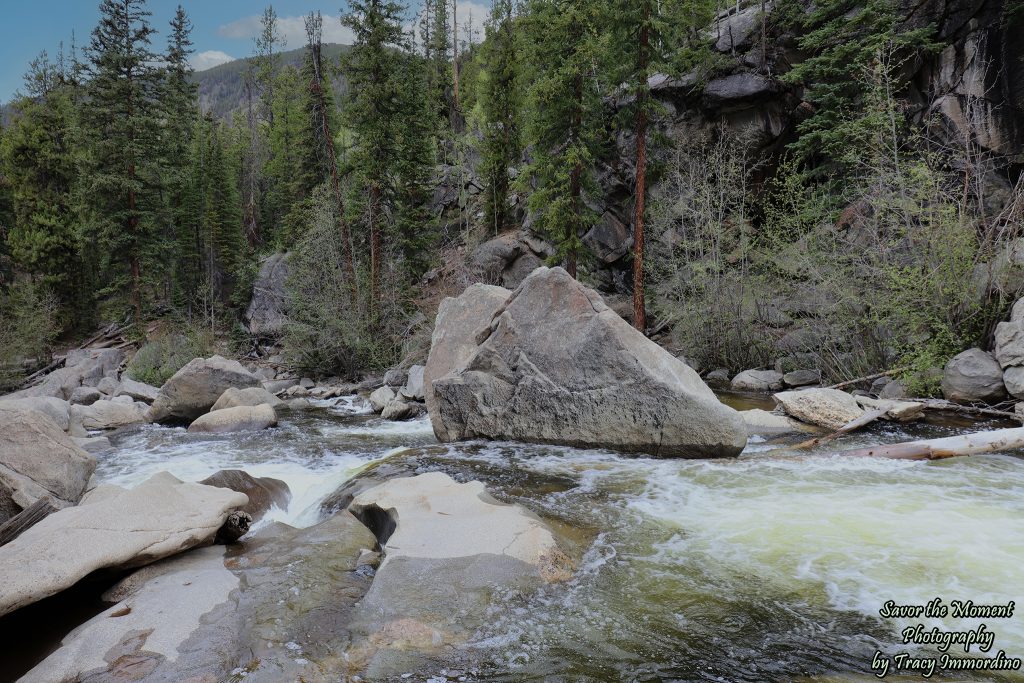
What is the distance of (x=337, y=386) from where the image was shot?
20500 mm

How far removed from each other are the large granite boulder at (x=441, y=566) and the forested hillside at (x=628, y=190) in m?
10.1

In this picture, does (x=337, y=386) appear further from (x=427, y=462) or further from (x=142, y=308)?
(x=142, y=308)

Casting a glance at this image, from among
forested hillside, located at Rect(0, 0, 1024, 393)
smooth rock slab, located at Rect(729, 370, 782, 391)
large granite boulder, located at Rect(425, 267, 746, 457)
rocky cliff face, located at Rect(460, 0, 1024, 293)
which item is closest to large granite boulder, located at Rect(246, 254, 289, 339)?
forested hillside, located at Rect(0, 0, 1024, 393)

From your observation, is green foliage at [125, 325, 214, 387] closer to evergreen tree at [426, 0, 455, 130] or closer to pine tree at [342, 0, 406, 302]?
pine tree at [342, 0, 406, 302]

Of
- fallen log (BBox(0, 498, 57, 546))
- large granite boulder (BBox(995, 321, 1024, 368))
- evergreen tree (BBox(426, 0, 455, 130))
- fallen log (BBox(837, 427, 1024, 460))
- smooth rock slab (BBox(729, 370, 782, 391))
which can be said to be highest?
evergreen tree (BBox(426, 0, 455, 130))

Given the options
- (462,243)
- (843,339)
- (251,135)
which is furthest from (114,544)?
(251,135)

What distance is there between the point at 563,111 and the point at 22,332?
80.2ft

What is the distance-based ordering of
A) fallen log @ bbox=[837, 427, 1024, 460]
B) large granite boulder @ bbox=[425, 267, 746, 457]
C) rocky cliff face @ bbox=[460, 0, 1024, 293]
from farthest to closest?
rocky cliff face @ bbox=[460, 0, 1024, 293] → large granite boulder @ bbox=[425, 267, 746, 457] → fallen log @ bbox=[837, 427, 1024, 460]

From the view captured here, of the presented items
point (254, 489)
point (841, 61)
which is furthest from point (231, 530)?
point (841, 61)

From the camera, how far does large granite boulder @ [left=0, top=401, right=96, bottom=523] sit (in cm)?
638

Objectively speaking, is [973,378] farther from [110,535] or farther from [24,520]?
[24,520]

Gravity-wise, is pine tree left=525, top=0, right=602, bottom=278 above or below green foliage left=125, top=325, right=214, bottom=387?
above

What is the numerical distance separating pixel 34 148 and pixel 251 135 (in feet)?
94.5

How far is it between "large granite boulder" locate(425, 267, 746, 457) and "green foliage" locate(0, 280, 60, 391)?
70.4 ft
